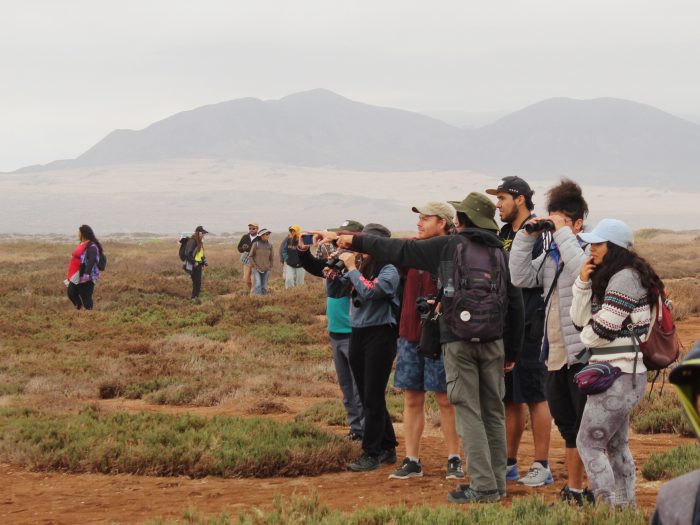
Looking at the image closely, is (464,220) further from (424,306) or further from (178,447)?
(178,447)

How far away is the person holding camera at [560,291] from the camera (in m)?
6.54

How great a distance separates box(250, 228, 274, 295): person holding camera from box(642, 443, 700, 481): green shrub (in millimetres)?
15548

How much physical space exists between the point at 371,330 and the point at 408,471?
47.3 inches

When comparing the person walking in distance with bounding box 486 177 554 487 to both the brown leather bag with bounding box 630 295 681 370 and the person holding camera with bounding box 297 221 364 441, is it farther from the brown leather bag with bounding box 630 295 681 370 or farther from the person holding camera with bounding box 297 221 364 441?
the person holding camera with bounding box 297 221 364 441

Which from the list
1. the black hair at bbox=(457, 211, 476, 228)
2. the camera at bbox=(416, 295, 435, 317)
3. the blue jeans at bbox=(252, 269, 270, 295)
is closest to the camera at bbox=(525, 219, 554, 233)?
the black hair at bbox=(457, 211, 476, 228)

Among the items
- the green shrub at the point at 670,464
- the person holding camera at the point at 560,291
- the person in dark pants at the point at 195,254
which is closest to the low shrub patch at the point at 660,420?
the green shrub at the point at 670,464

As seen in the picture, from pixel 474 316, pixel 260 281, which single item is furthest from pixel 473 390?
pixel 260 281

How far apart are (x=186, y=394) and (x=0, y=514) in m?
5.61

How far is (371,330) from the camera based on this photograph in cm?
834

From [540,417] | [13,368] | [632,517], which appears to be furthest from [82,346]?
[632,517]

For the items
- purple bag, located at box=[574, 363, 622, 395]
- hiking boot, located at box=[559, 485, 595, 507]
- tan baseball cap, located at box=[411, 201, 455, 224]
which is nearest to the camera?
purple bag, located at box=[574, 363, 622, 395]

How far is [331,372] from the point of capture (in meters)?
14.9

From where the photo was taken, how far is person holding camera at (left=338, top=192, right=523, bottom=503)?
674 cm

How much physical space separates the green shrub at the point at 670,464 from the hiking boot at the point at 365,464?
2.22m
